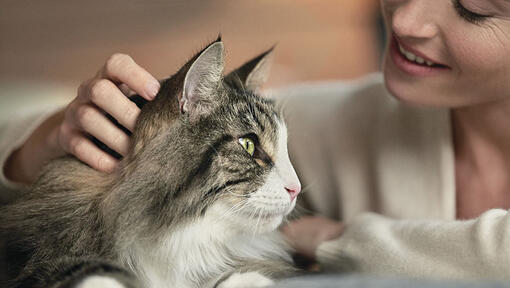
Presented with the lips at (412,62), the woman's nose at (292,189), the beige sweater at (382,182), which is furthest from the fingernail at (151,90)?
the lips at (412,62)

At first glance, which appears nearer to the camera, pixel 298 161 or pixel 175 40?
pixel 298 161

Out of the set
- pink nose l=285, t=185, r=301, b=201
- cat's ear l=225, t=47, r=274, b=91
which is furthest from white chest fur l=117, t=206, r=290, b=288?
cat's ear l=225, t=47, r=274, b=91

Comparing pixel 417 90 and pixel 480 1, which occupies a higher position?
pixel 480 1

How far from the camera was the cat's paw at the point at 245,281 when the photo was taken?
3.25ft

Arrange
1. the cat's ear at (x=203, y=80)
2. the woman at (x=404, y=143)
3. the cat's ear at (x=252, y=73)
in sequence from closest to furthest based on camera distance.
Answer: the cat's ear at (x=203, y=80) → the woman at (x=404, y=143) → the cat's ear at (x=252, y=73)

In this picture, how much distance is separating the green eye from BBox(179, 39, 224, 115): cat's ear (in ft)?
0.29

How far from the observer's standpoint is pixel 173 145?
3.26 feet

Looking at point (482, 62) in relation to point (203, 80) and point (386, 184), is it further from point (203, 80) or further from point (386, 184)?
point (203, 80)

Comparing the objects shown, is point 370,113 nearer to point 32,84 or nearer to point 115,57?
point 115,57

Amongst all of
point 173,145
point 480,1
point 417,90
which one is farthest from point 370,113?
point 173,145

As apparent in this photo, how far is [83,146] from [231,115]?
29cm

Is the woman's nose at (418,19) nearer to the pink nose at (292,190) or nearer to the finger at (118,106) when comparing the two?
the pink nose at (292,190)

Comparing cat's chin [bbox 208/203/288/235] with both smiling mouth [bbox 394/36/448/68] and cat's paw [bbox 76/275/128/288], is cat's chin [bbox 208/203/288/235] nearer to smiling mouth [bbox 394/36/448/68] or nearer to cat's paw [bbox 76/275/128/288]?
cat's paw [bbox 76/275/128/288]

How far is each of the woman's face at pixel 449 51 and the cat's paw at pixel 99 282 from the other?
755 mm
